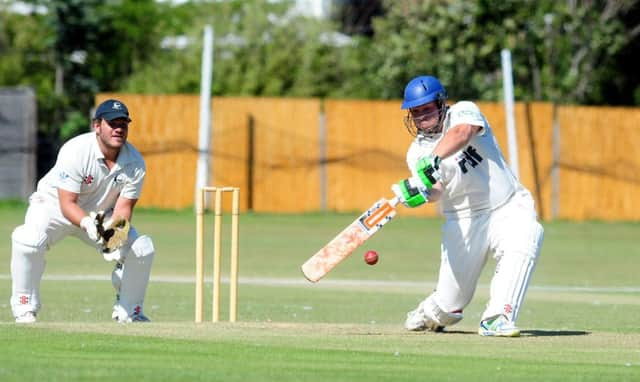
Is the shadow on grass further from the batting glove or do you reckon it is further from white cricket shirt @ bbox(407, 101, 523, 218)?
the batting glove

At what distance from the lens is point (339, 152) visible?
2527 cm

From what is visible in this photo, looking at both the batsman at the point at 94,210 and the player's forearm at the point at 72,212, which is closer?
the player's forearm at the point at 72,212

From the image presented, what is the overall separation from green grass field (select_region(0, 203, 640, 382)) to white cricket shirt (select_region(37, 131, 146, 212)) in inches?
33.6

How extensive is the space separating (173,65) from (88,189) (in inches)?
768

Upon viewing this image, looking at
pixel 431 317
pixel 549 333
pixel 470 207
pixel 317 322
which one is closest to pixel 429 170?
pixel 470 207

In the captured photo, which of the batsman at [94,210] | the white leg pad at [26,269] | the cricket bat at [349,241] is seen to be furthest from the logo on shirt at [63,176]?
the cricket bat at [349,241]

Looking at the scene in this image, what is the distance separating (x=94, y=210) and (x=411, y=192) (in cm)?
249

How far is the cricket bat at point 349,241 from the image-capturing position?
28.0 feet

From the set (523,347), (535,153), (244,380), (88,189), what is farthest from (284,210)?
(244,380)

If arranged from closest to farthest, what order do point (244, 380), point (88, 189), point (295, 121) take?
point (244, 380)
point (88, 189)
point (295, 121)

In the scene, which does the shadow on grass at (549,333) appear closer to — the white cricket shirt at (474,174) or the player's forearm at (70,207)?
the white cricket shirt at (474,174)

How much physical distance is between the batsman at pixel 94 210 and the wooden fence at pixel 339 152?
13.8 m

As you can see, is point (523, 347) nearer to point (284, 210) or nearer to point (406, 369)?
point (406, 369)

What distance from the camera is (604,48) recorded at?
29375mm
